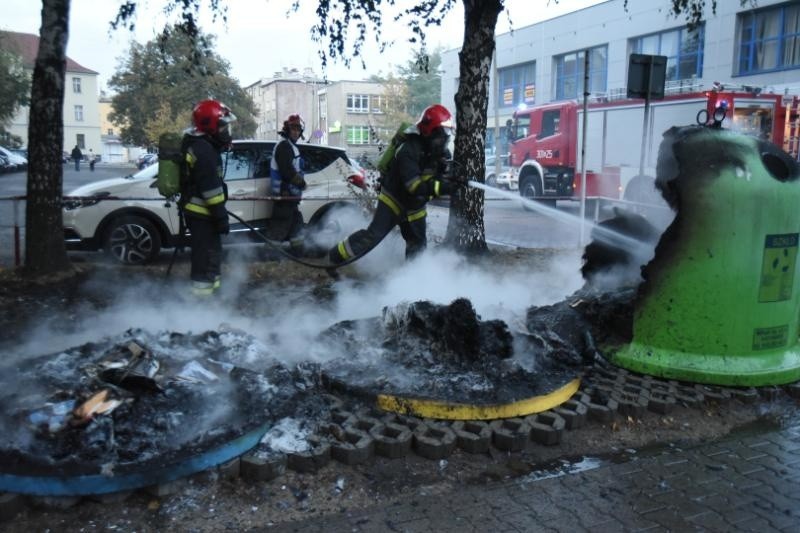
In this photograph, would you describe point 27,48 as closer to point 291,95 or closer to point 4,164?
point 291,95

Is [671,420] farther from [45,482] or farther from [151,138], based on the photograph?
[151,138]

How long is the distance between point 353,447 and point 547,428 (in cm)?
109

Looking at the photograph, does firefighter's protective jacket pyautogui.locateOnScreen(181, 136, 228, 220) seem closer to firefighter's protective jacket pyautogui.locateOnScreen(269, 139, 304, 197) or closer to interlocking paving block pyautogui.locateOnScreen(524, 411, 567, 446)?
firefighter's protective jacket pyautogui.locateOnScreen(269, 139, 304, 197)

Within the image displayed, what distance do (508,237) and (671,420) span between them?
9.20 meters

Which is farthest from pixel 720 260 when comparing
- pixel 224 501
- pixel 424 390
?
pixel 224 501

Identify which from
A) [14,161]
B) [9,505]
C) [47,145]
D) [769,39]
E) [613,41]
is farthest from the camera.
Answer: [14,161]

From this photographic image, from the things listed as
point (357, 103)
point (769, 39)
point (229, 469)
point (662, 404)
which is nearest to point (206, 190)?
point (229, 469)

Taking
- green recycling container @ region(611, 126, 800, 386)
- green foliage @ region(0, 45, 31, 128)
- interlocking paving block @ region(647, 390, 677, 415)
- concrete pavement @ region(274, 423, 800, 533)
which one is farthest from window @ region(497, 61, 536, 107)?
concrete pavement @ region(274, 423, 800, 533)

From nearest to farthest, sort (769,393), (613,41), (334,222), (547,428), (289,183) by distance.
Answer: (547,428)
(769,393)
(289,183)
(334,222)
(613,41)

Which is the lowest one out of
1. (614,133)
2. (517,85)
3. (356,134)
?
→ (614,133)

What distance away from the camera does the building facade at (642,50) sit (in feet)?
75.2

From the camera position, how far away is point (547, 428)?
3572mm

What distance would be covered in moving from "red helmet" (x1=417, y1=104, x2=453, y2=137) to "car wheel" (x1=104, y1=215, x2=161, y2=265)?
405 centimetres

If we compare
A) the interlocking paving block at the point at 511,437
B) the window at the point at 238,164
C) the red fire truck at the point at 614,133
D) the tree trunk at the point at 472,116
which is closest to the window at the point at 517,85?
the red fire truck at the point at 614,133
